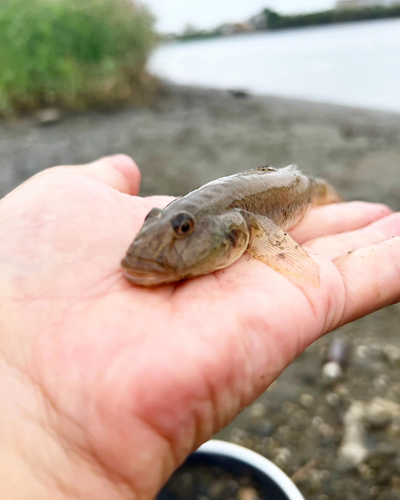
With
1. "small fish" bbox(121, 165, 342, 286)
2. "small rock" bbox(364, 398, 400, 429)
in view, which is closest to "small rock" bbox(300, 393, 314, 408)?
"small rock" bbox(364, 398, 400, 429)

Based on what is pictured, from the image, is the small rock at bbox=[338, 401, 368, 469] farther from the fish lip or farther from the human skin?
the fish lip

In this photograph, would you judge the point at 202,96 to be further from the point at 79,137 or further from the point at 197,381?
the point at 197,381

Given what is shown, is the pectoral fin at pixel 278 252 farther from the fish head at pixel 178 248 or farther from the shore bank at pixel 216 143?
the shore bank at pixel 216 143

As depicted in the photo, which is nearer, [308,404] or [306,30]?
[308,404]

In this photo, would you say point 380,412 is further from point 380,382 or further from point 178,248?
point 178,248

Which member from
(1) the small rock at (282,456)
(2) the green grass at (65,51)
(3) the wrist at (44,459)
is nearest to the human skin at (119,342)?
(3) the wrist at (44,459)

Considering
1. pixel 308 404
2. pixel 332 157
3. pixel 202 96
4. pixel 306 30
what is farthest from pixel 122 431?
pixel 306 30
